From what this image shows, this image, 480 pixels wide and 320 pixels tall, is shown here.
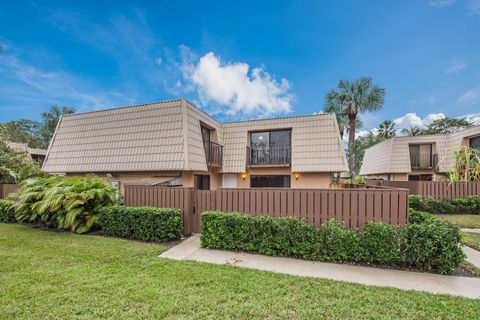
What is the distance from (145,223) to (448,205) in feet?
45.6

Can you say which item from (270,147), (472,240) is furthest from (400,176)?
(472,240)

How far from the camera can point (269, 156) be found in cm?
1308

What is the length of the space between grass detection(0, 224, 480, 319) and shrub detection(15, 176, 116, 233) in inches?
85.5

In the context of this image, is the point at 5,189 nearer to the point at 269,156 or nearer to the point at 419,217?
the point at 269,156

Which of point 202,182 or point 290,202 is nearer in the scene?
point 290,202

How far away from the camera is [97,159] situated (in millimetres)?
10359

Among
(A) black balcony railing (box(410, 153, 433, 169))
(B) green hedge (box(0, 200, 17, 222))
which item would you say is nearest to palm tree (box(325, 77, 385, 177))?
(A) black balcony railing (box(410, 153, 433, 169))

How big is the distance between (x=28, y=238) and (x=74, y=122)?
7914 millimetres

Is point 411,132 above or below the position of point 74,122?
above

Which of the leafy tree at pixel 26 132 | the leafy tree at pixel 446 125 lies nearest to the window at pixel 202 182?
the leafy tree at pixel 26 132

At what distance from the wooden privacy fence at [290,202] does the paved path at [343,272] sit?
4.34 feet

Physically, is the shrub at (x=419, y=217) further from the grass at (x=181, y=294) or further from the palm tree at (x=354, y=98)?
the palm tree at (x=354, y=98)

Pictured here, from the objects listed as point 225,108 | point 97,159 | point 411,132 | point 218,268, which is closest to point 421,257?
point 218,268

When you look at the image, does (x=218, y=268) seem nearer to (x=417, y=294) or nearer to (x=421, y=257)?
(x=417, y=294)
